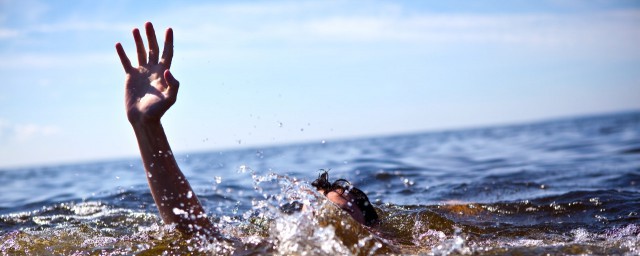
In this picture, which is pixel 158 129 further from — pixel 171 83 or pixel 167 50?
pixel 167 50

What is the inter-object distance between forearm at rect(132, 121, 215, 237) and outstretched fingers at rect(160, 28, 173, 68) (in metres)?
0.55

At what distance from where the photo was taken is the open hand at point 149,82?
3.77m

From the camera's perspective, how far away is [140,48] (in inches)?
166

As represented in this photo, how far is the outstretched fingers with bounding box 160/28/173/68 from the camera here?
13.9 ft

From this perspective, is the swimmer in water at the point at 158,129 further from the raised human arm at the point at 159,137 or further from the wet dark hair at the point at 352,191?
the wet dark hair at the point at 352,191

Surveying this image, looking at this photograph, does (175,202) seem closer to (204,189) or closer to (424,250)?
(424,250)

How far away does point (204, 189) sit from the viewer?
9.98 metres

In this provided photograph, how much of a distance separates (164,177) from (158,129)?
0.31m

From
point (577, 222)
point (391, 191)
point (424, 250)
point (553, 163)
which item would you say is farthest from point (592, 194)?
point (553, 163)

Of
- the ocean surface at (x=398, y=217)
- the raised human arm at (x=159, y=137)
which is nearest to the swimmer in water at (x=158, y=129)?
Answer: the raised human arm at (x=159, y=137)

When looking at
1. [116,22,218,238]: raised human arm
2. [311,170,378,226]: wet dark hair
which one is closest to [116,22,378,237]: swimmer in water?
[116,22,218,238]: raised human arm

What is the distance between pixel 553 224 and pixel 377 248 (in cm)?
269

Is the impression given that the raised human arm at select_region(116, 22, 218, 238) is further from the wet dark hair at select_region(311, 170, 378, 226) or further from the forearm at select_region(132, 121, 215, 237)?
the wet dark hair at select_region(311, 170, 378, 226)

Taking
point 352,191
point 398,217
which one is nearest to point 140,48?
point 352,191
